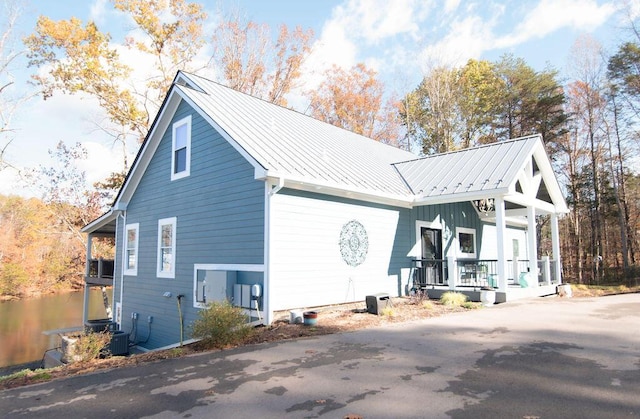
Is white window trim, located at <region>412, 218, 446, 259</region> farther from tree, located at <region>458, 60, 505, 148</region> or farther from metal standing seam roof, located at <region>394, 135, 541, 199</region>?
tree, located at <region>458, 60, 505, 148</region>

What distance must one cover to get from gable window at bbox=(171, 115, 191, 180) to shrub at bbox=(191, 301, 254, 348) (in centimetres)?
570

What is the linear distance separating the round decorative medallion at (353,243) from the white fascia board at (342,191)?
77 cm

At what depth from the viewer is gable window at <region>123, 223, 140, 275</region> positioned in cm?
1362

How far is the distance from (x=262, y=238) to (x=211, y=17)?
19.8 meters

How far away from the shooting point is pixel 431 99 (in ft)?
91.1

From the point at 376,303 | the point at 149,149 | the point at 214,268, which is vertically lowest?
the point at 376,303

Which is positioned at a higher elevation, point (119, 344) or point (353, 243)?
point (353, 243)

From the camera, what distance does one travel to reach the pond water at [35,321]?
18.0m

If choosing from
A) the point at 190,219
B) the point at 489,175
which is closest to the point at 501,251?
the point at 489,175

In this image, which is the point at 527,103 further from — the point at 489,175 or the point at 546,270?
the point at 489,175

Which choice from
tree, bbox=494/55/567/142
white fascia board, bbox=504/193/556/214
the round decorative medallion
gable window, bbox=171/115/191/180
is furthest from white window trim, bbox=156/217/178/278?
tree, bbox=494/55/567/142

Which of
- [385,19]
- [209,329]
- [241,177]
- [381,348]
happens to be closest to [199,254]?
[241,177]

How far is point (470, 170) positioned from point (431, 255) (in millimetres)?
3050

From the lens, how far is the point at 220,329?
22.6 feet
